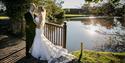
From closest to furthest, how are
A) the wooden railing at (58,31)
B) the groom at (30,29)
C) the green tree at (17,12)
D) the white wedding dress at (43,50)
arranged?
the white wedding dress at (43,50) < the groom at (30,29) < the wooden railing at (58,31) < the green tree at (17,12)

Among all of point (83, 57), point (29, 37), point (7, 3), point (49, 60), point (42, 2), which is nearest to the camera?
point (49, 60)

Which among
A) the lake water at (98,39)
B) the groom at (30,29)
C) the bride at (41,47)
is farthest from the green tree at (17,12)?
the bride at (41,47)

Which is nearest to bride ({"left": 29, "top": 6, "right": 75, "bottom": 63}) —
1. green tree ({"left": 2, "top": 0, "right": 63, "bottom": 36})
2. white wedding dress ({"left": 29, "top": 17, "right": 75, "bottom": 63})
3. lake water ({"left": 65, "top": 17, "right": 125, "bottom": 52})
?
white wedding dress ({"left": 29, "top": 17, "right": 75, "bottom": 63})

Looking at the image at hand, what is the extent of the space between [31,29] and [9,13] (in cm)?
415

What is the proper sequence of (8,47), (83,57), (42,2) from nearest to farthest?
(83,57) → (8,47) → (42,2)

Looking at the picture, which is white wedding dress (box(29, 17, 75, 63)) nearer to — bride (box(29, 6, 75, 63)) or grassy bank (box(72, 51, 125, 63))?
bride (box(29, 6, 75, 63))

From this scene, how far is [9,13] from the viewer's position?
35.6 ft

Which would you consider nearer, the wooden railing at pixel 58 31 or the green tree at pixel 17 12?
the wooden railing at pixel 58 31

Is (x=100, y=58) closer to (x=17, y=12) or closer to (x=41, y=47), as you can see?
(x=41, y=47)

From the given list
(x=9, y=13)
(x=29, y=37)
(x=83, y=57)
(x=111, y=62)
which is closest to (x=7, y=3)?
(x=9, y=13)

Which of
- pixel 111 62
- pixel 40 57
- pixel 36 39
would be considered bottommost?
pixel 111 62

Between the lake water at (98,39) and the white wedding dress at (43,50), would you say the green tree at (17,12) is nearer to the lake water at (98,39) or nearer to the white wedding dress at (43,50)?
the lake water at (98,39)

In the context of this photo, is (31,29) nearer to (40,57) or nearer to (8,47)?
(40,57)

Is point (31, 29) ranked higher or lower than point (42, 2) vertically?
lower
